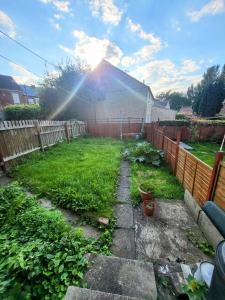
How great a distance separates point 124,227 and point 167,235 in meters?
0.79

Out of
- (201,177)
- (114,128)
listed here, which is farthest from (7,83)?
(201,177)

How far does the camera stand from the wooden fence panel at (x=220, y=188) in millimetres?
2373

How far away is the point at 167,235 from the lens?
103 inches

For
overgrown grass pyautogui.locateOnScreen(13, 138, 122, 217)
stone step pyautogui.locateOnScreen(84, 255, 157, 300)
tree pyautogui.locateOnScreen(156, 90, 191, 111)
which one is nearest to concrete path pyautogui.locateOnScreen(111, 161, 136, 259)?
overgrown grass pyautogui.locateOnScreen(13, 138, 122, 217)

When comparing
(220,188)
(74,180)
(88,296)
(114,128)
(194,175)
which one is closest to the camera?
(88,296)

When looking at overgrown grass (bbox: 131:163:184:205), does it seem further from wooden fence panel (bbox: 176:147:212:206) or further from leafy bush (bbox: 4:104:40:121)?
leafy bush (bbox: 4:104:40:121)

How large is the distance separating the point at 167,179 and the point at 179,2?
5.41 meters

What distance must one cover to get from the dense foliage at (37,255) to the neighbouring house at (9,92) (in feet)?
89.1

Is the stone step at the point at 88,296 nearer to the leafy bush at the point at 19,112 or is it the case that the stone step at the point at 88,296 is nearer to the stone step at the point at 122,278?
the stone step at the point at 122,278

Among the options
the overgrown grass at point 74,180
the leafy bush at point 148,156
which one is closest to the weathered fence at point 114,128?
the leafy bush at point 148,156

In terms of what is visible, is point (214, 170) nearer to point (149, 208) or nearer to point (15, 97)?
point (149, 208)

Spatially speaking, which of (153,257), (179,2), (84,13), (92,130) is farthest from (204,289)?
(92,130)

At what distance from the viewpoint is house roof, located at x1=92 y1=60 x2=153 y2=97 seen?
14.5 meters

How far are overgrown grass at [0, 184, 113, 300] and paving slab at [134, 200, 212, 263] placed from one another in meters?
0.64
